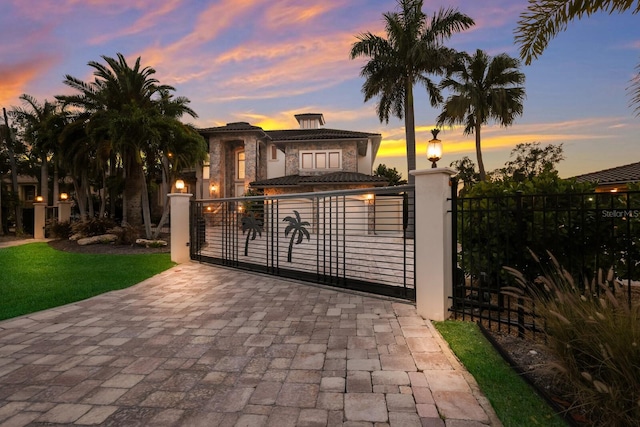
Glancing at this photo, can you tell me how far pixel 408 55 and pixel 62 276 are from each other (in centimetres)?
1902

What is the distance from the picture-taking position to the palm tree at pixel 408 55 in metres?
18.4

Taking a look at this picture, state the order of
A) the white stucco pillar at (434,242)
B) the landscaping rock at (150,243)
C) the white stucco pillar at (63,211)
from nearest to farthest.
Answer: the white stucco pillar at (434,242), the landscaping rock at (150,243), the white stucco pillar at (63,211)

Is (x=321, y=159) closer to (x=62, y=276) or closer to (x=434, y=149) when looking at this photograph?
(x=434, y=149)

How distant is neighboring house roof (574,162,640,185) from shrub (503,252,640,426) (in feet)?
47.2

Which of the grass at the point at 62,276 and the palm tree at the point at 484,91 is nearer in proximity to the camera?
the grass at the point at 62,276

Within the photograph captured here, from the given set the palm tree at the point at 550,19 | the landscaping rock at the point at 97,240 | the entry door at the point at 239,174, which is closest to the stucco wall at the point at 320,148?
the entry door at the point at 239,174

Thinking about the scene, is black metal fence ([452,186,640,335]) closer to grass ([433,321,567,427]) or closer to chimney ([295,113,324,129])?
grass ([433,321,567,427])

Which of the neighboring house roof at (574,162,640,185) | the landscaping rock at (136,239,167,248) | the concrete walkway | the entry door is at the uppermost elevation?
the entry door

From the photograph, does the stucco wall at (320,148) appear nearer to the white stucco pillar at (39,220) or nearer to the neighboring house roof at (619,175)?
the neighboring house roof at (619,175)

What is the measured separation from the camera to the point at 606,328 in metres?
2.40

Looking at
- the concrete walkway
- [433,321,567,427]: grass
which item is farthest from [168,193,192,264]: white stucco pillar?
[433,321,567,427]: grass

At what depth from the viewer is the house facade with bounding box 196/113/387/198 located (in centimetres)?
2225

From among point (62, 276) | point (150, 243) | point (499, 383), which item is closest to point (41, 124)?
point (150, 243)

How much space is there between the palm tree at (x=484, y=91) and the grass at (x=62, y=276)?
754 inches
